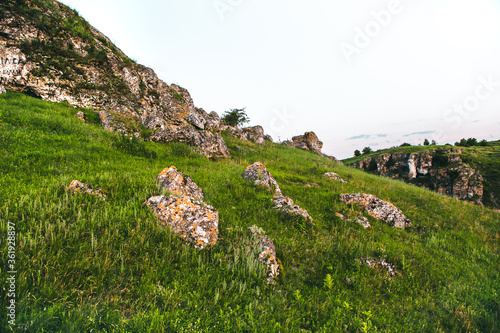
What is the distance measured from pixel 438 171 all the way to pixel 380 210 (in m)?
81.9

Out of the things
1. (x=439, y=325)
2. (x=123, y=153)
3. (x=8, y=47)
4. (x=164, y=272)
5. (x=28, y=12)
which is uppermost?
(x=28, y=12)

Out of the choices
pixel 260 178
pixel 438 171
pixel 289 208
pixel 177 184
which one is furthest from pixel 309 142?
pixel 438 171

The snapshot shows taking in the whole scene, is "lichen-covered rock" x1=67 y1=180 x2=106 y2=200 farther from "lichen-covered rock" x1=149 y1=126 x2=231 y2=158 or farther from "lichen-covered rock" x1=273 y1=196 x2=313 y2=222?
"lichen-covered rock" x1=149 y1=126 x2=231 y2=158

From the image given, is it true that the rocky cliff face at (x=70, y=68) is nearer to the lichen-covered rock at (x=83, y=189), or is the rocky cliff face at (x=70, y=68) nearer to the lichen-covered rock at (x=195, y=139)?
the lichen-covered rock at (x=195, y=139)

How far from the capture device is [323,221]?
6988mm

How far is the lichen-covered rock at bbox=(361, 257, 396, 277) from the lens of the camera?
452 cm

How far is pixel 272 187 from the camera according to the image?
874 centimetres

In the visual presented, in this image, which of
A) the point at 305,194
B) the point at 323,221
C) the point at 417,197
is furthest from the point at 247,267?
the point at 417,197

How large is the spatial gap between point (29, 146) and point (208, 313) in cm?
935

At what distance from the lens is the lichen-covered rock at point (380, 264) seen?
14.8ft

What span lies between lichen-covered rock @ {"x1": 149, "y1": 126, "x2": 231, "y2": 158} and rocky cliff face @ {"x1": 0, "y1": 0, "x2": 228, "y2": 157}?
70 mm

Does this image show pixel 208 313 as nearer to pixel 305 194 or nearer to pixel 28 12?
pixel 305 194

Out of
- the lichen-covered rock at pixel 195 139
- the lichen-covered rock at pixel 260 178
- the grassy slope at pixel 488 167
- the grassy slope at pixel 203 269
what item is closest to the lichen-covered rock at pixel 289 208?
the grassy slope at pixel 203 269

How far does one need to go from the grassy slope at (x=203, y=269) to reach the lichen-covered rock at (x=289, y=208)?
31 centimetres
